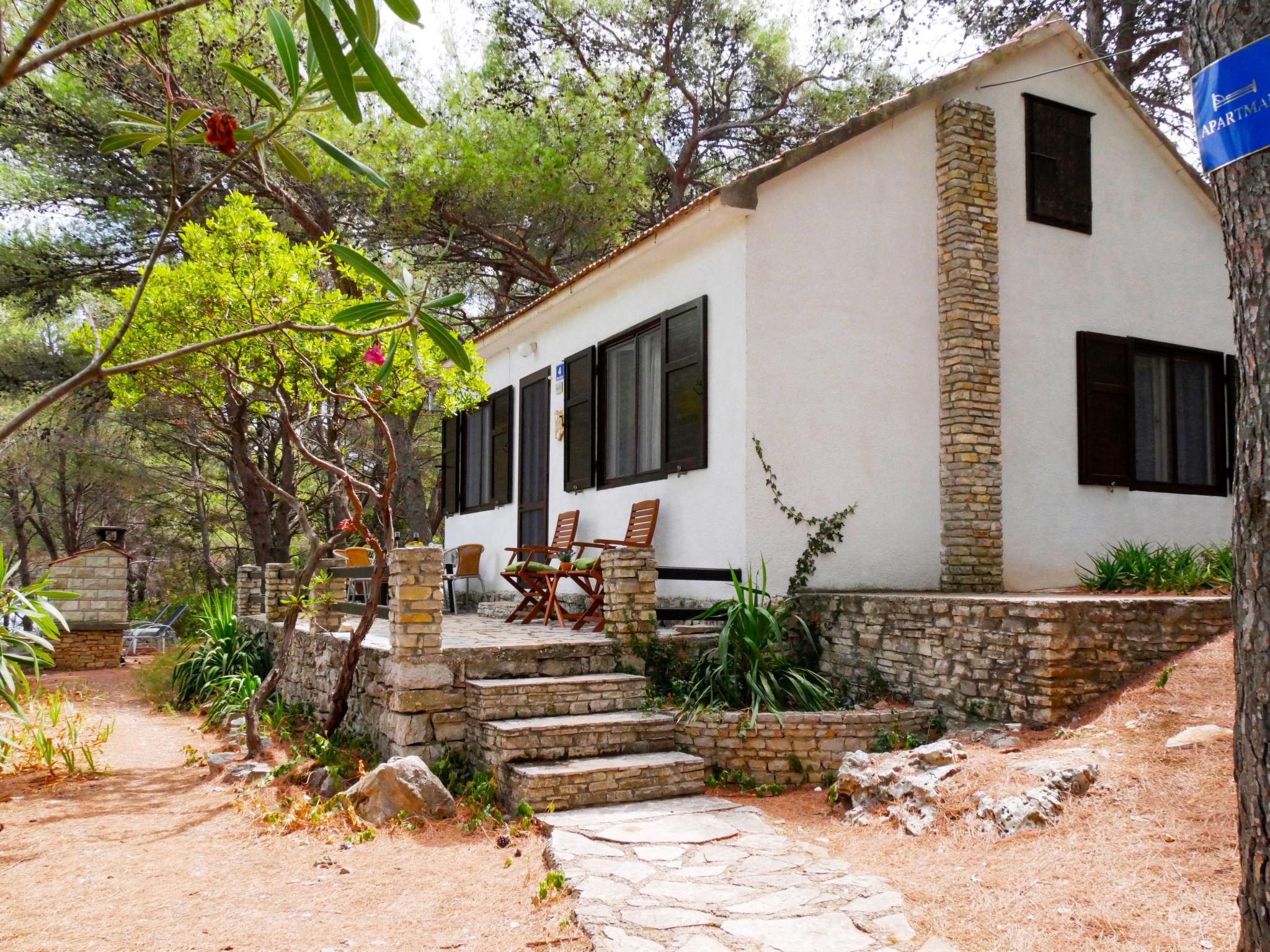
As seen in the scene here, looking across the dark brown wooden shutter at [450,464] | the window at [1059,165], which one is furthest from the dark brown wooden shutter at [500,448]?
the window at [1059,165]

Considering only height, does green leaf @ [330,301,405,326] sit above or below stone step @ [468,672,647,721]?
above

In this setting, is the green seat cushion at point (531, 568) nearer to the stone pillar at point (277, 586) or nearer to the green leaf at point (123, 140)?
the stone pillar at point (277, 586)

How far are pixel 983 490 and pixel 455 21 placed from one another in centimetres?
1085

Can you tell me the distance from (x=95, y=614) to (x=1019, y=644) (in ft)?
45.0

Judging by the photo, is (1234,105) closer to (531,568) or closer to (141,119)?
(141,119)

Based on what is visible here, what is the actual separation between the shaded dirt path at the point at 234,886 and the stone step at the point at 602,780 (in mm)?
386

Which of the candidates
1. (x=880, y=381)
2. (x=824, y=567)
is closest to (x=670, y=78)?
(x=880, y=381)

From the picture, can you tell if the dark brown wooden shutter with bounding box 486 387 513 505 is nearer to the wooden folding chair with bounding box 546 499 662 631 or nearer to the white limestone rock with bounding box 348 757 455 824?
the wooden folding chair with bounding box 546 499 662 631

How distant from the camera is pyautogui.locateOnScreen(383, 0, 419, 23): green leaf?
2014 millimetres

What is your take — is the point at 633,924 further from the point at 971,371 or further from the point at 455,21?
the point at 455,21

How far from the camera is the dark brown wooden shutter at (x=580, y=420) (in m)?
9.59

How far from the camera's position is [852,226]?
26.1 ft

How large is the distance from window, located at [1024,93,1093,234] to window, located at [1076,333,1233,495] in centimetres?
109

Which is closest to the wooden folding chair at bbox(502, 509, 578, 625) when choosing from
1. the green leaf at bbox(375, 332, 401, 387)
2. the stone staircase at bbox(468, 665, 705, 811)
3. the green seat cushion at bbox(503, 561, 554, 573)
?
the green seat cushion at bbox(503, 561, 554, 573)
